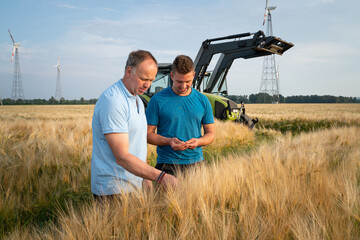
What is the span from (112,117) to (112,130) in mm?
84

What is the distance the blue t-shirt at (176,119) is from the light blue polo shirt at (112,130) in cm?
83

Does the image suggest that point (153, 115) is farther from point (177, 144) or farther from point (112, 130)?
point (112, 130)

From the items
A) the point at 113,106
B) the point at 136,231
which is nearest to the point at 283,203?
the point at 136,231

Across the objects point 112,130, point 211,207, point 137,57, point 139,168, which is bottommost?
point 211,207

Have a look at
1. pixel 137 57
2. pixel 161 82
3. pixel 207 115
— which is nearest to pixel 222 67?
pixel 161 82

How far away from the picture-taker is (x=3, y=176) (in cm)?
271

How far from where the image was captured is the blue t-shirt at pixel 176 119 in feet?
8.95

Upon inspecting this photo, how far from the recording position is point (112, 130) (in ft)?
5.32

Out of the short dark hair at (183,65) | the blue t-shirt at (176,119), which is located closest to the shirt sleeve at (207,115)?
the blue t-shirt at (176,119)

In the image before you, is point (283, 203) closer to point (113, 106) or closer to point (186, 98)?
point (113, 106)

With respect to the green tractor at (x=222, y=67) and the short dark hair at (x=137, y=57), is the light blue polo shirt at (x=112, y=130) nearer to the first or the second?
the short dark hair at (x=137, y=57)

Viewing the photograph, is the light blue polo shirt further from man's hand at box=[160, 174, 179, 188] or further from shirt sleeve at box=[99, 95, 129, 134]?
man's hand at box=[160, 174, 179, 188]

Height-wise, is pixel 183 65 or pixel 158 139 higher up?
pixel 183 65

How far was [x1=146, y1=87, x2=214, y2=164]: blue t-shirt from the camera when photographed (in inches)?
107
